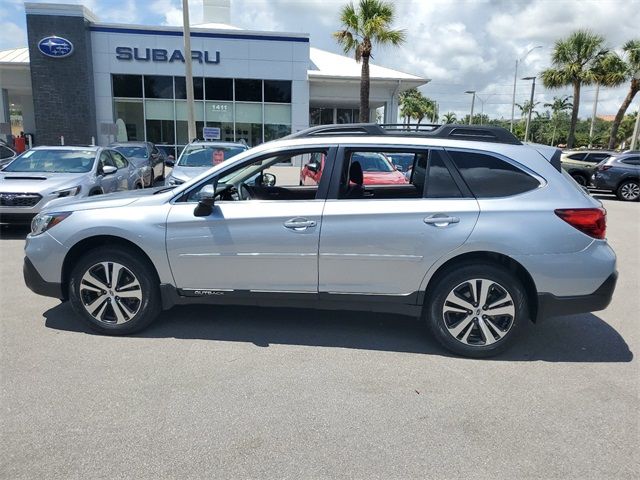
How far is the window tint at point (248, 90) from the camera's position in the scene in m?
26.6

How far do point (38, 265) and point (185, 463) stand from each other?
260cm

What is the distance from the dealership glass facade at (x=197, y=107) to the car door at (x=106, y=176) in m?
17.0

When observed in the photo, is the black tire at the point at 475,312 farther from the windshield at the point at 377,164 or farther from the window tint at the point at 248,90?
the window tint at the point at 248,90

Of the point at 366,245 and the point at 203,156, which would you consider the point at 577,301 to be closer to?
the point at 366,245

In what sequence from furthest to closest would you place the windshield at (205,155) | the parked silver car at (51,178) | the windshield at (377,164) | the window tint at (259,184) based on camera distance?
1. the windshield at (205,155)
2. the windshield at (377,164)
3. the parked silver car at (51,178)
4. the window tint at (259,184)

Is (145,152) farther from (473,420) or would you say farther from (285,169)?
(473,420)

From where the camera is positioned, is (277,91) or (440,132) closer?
(440,132)

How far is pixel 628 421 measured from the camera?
3.12 m

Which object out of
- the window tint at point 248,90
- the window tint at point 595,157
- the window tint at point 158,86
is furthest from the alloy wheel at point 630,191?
the window tint at point 158,86

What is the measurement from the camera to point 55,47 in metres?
24.6

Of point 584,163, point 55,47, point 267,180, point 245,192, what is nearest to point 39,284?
point 245,192

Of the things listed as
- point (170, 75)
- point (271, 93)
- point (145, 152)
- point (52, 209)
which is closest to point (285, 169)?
point (145, 152)

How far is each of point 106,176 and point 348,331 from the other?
698 cm

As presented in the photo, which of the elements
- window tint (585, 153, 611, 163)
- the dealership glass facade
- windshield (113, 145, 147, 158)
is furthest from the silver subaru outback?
the dealership glass facade
